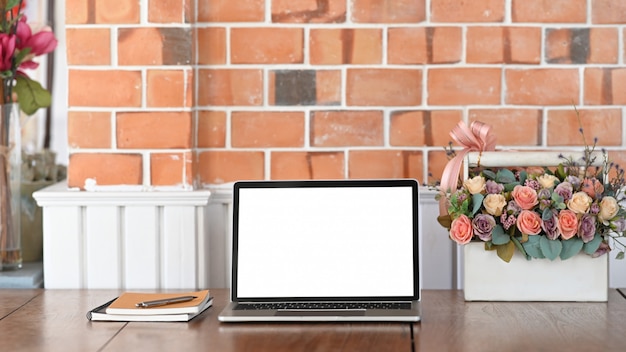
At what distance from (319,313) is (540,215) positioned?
47 centimetres

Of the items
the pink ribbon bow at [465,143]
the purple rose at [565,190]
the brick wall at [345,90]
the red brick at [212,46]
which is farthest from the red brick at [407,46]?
the purple rose at [565,190]

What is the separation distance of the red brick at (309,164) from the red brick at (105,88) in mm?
355

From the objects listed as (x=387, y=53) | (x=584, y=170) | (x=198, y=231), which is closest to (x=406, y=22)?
(x=387, y=53)

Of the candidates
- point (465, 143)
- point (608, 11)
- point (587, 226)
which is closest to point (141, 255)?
point (465, 143)

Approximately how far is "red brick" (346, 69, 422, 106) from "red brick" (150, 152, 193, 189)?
0.41 m

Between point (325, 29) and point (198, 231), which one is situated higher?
point (325, 29)

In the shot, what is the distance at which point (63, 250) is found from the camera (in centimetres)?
202

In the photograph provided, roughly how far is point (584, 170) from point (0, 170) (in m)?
1.31

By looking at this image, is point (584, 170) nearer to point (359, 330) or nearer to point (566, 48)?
point (566, 48)

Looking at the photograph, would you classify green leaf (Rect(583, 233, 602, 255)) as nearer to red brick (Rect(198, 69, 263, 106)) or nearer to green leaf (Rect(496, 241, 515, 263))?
green leaf (Rect(496, 241, 515, 263))

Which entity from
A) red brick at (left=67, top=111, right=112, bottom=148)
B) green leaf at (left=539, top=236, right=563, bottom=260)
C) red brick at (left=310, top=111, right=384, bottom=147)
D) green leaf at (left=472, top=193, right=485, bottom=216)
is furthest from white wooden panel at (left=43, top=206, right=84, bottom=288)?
green leaf at (left=539, top=236, right=563, bottom=260)

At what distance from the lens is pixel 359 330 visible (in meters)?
1.58

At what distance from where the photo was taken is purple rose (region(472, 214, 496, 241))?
1.71 m

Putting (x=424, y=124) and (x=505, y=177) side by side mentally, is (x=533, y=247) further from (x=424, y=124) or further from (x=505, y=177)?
(x=424, y=124)
